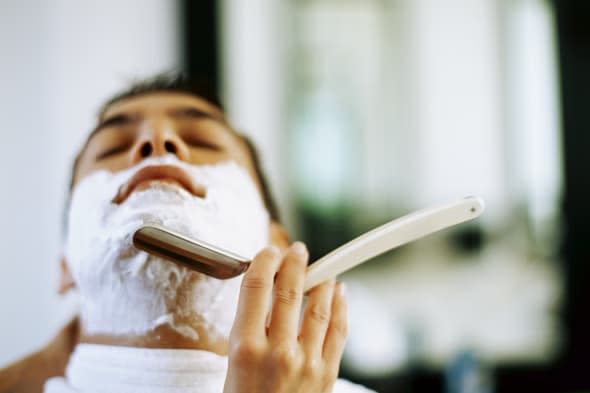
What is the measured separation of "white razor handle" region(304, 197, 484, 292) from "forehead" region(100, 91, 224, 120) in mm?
227

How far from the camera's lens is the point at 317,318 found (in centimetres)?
40

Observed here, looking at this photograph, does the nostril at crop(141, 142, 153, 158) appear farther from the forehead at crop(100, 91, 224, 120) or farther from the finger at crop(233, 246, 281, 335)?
the finger at crop(233, 246, 281, 335)

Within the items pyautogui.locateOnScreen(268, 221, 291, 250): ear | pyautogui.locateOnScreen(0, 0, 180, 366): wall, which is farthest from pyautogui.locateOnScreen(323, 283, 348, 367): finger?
pyautogui.locateOnScreen(0, 0, 180, 366): wall

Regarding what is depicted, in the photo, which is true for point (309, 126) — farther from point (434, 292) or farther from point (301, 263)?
point (301, 263)

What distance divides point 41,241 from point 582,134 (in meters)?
1.12

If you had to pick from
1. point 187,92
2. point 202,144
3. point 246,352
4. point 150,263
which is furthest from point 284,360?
point 187,92

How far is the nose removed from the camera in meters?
0.49

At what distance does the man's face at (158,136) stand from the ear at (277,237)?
0.17 feet

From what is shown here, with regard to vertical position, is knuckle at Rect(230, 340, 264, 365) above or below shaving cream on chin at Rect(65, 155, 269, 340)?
below

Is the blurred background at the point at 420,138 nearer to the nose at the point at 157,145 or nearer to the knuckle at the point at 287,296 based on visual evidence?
the nose at the point at 157,145

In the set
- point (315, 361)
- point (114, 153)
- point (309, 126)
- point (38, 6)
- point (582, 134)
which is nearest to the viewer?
point (315, 361)

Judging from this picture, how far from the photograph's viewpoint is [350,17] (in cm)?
122

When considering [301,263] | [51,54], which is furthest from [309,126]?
[301,263]

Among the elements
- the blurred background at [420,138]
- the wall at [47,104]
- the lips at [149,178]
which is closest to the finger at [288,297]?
the lips at [149,178]
